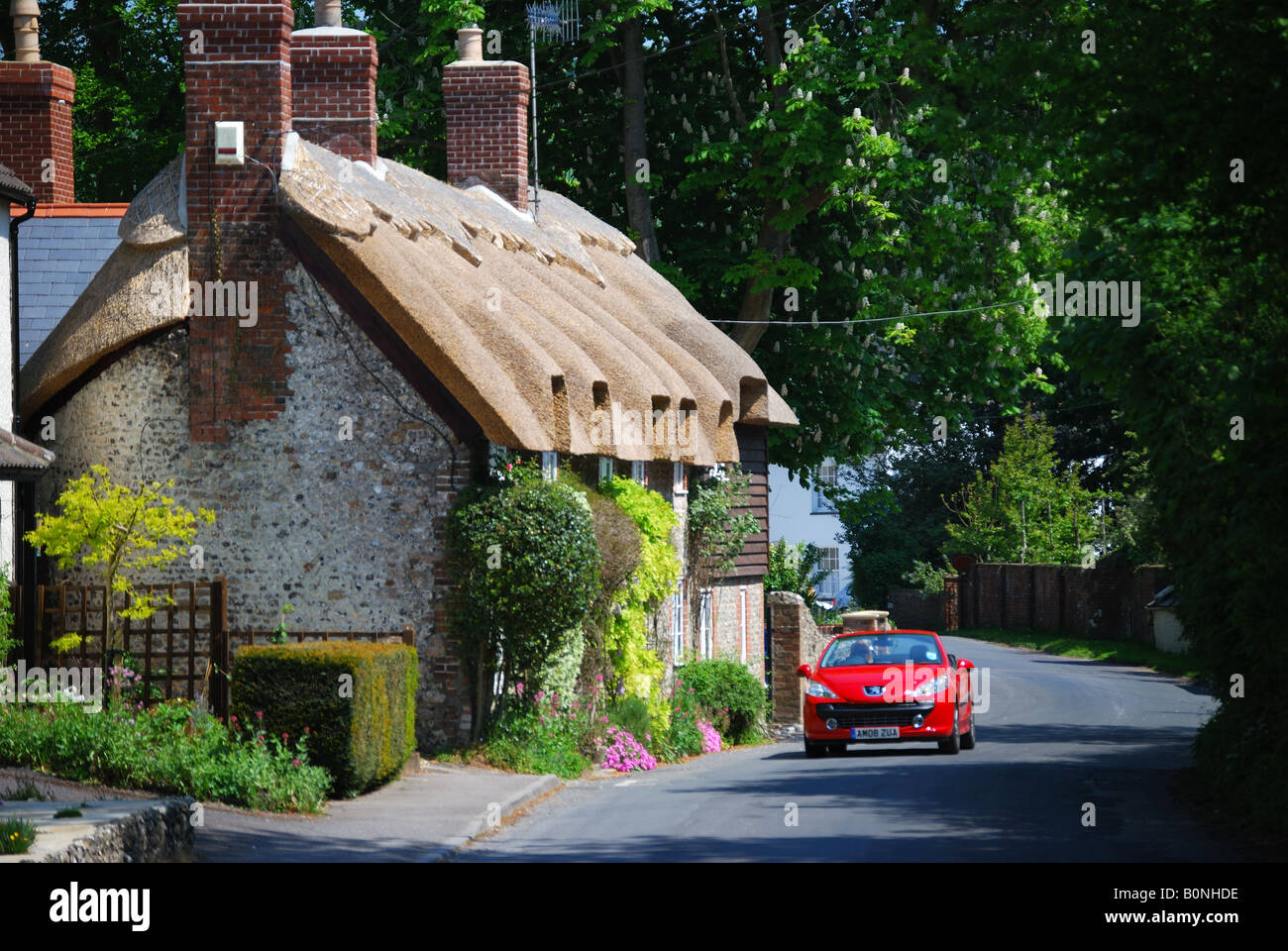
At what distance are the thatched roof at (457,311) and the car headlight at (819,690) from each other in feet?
11.2

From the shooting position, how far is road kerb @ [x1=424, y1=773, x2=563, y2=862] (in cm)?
1229

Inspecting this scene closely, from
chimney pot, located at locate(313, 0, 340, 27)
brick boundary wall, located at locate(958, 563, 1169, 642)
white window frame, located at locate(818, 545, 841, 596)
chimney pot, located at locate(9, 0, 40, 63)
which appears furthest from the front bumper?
white window frame, located at locate(818, 545, 841, 596)

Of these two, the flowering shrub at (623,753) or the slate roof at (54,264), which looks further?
the slate roof at (54,264)

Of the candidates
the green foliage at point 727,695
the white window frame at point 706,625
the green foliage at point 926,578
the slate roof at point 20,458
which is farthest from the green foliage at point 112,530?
the green foliage at point 926,578

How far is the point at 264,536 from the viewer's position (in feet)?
60.0

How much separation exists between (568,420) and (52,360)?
5.60m

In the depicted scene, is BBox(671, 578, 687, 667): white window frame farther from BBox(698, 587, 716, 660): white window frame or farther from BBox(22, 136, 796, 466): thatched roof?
BBox(22, 136, 796, 466): thatched roof

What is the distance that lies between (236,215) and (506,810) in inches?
289

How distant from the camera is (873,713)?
65.3 feet

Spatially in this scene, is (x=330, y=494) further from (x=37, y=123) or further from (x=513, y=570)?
(x=37, y=123)

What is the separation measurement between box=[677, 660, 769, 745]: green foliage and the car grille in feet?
15.7

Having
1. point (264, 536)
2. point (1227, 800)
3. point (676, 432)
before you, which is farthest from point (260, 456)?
point (1227, 800)

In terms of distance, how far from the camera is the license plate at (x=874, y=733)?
1997 centimetres

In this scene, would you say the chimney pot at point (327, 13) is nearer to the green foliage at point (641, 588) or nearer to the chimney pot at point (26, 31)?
the chimney pot at point (26, 31)
